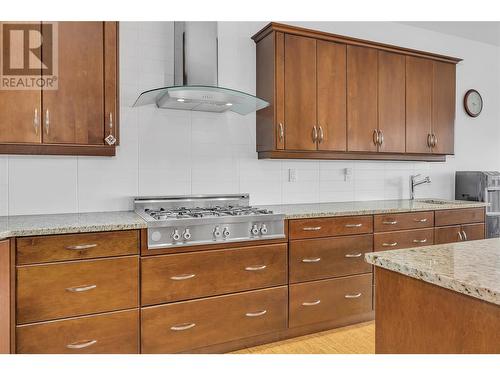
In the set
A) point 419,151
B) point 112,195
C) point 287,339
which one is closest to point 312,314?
point 287,339

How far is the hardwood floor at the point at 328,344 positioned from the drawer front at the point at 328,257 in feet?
1.42

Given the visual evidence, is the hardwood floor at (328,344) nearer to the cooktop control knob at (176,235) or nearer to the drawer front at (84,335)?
the drawer front at (84,335)

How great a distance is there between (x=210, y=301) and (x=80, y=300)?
2.46 feet

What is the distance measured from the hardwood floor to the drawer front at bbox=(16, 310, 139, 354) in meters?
0.76

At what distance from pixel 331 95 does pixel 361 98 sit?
32 cm

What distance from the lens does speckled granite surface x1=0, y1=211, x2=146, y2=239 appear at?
1.98 m

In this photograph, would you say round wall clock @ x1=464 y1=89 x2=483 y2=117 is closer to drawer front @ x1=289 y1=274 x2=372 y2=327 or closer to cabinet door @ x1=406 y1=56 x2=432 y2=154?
cabinet door @ x1=406 y1=56 x2=432 y2=154

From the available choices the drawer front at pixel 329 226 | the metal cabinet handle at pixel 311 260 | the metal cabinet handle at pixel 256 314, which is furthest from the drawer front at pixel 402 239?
the metal cabinet handle at pixel 256 314

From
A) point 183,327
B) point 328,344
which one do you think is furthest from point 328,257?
point 183,327

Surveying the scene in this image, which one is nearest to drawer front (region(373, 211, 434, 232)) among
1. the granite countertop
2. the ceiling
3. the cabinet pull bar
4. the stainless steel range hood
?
the cabinet pull bar

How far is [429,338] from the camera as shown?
116cm

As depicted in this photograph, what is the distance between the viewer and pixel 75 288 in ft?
6.83

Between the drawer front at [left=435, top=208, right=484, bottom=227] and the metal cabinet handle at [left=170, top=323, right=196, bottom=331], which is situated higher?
the drawer front at [left=435, top=208, right=484, bottom=227]

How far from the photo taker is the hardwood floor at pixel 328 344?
2.60 m
